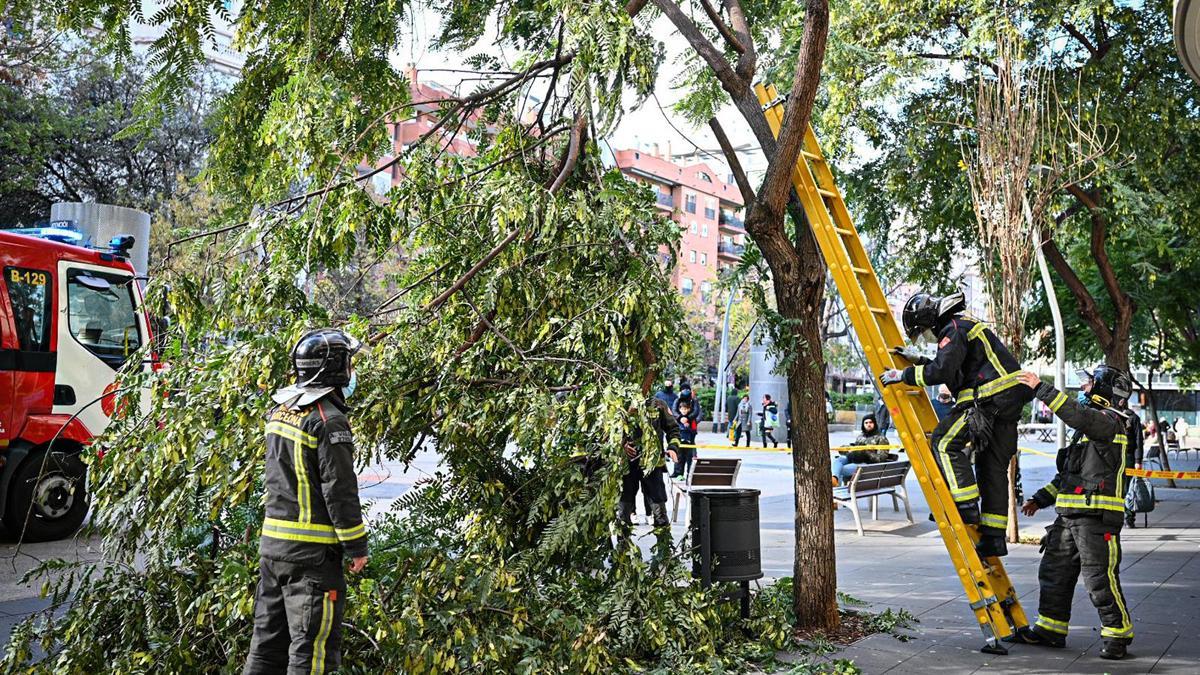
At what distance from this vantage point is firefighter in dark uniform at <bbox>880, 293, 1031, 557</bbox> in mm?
6219

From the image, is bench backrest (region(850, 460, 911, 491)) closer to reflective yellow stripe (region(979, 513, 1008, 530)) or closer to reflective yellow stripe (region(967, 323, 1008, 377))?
reflective yellow stripe (region(979, 513, 1008, 530))

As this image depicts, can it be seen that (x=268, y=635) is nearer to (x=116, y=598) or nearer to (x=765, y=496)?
(x=116, y=598)

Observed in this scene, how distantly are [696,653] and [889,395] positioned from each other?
6.83ft

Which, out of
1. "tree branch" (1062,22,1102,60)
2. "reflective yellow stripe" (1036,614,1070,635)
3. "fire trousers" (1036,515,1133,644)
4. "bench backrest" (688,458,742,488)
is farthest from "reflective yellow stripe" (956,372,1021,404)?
"tree branch" (1062,22,1102,60)

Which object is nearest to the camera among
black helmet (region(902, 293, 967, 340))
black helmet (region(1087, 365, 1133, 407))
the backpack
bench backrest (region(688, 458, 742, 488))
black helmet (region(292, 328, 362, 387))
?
black helmet (region(292, 328, 362, 387))

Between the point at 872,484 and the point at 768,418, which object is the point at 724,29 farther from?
the point at 768,418

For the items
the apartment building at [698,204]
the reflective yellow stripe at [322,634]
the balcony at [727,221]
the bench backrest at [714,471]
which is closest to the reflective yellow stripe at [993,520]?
the reflective yellow stripe at [322,634]

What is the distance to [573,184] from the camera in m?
6.31

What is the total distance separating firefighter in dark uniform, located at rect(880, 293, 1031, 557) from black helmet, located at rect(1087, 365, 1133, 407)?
794 mm

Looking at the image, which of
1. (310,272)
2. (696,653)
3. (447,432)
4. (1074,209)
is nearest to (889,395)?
(696,653)

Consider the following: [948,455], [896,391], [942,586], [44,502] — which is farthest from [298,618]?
[44,502]

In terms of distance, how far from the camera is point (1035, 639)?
253 inches

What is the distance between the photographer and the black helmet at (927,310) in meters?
6.41

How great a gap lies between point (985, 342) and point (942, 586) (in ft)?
9.80
